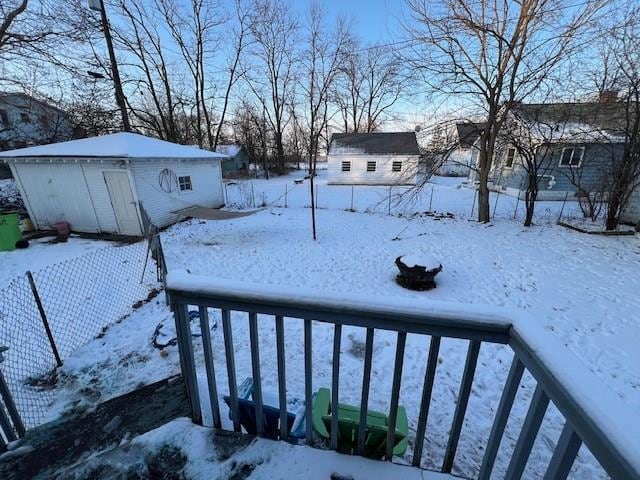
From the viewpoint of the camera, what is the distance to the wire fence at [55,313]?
2861 mm

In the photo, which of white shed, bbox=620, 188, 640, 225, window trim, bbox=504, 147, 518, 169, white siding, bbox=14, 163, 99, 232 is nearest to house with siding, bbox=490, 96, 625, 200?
white shed, bbox=620, 188, 640, 225

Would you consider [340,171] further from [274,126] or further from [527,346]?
[527,346]

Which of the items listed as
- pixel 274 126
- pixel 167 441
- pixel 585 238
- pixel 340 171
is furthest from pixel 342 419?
pixel 274 126

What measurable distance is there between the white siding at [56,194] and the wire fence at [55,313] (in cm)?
280

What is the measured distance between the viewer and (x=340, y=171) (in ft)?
64.1

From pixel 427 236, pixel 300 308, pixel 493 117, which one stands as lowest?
pixel 427 236

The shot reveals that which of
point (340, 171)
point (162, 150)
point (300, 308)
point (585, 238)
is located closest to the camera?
point (300, 308)

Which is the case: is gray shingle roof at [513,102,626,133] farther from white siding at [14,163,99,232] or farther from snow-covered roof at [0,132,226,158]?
white siding at [14,163,99,232]

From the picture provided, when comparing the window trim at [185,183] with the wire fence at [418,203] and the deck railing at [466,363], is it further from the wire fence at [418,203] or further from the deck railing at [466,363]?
the deck railing at [466,363]

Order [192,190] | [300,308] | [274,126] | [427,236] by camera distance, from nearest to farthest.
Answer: [300,308] → [427,236] → [192,190] → [274,126]

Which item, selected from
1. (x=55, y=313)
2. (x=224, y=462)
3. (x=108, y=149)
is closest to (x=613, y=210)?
(x=224, y=462)

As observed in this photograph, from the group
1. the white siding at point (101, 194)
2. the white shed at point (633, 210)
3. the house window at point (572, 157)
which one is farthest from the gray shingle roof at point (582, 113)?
A: the white siding at point (101, 194)

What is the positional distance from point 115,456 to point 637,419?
208 cm

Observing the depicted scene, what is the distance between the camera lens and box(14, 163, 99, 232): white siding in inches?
314
